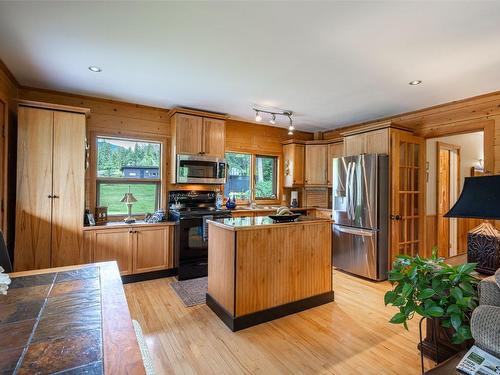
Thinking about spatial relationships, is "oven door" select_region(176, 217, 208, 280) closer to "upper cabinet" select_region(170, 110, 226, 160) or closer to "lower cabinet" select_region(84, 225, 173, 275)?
"lower cabinet" select_region(84, 225, 173, 275)

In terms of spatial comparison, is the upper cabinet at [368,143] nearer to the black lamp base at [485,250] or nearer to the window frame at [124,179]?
the black lamp base at [485,250]

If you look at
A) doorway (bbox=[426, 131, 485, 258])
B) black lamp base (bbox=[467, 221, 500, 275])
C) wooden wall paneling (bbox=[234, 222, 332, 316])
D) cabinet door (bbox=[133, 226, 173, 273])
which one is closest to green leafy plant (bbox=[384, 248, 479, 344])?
black lamp base (bbox=[467, 221, 500, 275])

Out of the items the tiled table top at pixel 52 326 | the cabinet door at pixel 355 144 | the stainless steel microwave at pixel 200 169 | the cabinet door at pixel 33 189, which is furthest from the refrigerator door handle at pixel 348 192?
the cabinet door at pixel 33 189

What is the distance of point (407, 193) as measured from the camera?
13.3 ft

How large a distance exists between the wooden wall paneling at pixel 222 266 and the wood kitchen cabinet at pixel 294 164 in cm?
283

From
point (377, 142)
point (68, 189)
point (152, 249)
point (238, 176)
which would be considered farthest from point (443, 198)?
point (68, 189)

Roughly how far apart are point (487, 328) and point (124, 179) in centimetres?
420

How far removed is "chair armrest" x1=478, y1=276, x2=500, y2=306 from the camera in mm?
1417

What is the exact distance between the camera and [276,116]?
468 cm

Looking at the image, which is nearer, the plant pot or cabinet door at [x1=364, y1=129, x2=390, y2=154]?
the plant pot

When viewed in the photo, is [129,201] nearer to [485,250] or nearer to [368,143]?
[368,143]

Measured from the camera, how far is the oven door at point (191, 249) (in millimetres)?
3844

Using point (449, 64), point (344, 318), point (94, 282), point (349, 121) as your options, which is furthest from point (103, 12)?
point (349, 121)

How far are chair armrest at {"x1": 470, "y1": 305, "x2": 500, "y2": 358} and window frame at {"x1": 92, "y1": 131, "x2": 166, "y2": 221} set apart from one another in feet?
12.8
